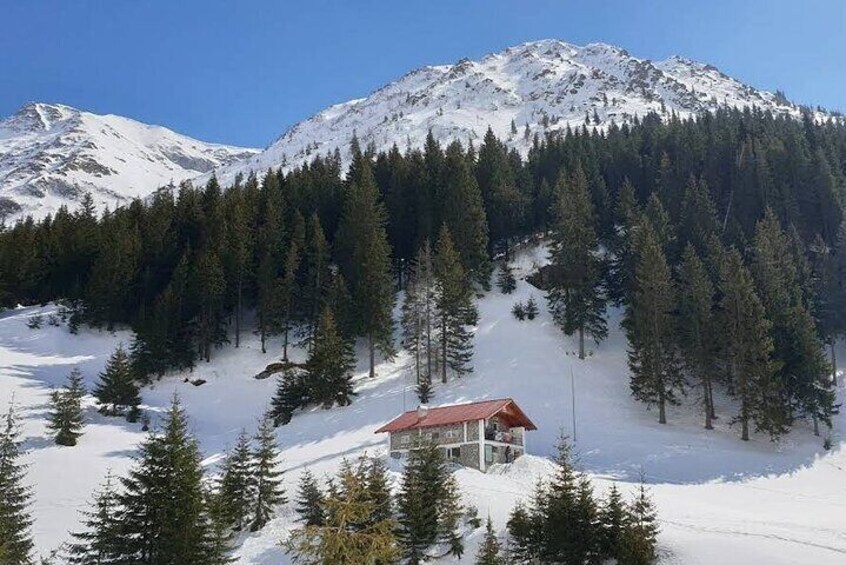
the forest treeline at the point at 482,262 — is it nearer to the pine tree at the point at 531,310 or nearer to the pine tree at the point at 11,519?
the pine tree at the point at 531,310

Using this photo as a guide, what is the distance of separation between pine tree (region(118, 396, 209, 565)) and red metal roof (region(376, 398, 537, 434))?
19.7 m

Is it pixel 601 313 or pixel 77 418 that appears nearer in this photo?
pixel 77 418

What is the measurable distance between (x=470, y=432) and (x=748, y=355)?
22.3m

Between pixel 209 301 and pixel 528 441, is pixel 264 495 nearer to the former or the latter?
pixel 528 441

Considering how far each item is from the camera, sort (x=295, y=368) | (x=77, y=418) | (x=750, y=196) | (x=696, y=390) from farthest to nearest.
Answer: (x=750, y=196), (x=295, y=368), (x=696, y=390), (x=77, y=418)

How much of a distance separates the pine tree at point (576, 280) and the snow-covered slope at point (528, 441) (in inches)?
70.4

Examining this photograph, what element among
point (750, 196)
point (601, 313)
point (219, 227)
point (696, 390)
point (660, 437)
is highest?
point (750, 196)

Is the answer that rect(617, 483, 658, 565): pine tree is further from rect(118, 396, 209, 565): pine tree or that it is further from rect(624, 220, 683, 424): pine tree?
rect(624, 220, 683, 424): pine tree

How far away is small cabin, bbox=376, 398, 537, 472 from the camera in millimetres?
38562

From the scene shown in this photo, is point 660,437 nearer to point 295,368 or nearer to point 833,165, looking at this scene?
point 295,368

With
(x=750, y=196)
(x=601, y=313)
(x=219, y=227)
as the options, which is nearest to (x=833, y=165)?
(x=750, y=196)

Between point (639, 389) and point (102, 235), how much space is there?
187 ft

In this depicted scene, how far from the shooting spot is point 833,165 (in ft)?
257

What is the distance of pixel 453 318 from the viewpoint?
57188 mm
